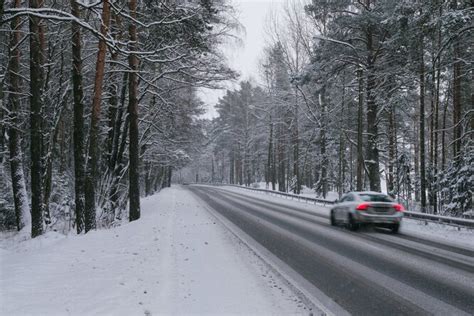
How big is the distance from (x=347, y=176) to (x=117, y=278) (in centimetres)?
4538

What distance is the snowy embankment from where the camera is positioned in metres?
5.34

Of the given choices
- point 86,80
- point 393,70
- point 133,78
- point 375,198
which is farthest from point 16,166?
point 393,70

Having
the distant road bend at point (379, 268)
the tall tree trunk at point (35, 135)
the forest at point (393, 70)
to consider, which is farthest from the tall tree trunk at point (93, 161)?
the forest at point (393, 70)

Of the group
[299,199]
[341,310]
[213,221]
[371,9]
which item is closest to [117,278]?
[341,310]

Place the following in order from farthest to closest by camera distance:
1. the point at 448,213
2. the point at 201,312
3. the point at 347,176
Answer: the point at 347,176, the point at 448,213, the point at 201,312

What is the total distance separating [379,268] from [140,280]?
477 cm

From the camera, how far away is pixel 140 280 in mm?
6574

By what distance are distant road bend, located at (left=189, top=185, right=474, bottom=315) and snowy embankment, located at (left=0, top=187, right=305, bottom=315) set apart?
92cm

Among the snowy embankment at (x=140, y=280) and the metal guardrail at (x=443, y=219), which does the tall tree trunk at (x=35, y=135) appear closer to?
the snowy embankment at (x=140, y=280)

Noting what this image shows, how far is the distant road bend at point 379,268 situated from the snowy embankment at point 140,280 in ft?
3.03

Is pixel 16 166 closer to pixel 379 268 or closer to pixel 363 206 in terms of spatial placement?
pixel 379 268

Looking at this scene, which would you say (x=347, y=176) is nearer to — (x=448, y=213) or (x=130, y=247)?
(x=448, y=213)

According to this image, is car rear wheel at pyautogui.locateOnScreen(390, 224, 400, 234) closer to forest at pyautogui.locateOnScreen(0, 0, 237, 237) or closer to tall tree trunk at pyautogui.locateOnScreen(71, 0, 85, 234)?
forest at pyautogui.locateOnScreen(0, 0, 237, 237)

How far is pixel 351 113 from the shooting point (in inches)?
1312
